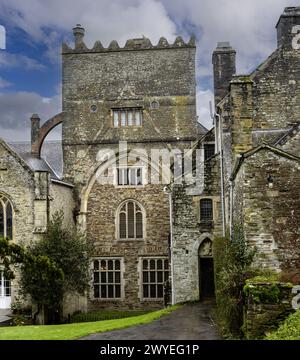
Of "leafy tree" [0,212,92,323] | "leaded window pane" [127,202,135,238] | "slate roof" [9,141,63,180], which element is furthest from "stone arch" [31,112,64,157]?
"leafy tree" [0,212,92,323]

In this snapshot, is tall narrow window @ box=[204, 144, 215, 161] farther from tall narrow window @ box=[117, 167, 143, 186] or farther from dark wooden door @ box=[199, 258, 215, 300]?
dark wooden door @ box=[199, 258, 215, 300]

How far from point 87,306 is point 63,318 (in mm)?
2826

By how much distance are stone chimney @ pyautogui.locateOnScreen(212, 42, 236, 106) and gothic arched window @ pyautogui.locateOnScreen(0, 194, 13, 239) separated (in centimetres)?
1159

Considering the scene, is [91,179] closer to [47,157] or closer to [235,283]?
[47,157]

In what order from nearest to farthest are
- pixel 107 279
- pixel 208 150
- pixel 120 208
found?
pixel 208 150 → pixel 107 279 → pixel 120 208

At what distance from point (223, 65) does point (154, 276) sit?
11804 mm

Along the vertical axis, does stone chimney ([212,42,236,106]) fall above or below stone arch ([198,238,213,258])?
above

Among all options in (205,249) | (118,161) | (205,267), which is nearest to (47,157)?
(118,161)

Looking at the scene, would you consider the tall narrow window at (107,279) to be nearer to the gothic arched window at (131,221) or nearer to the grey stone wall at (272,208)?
the gothic arched window at (131,221)

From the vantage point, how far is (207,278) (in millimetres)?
23219

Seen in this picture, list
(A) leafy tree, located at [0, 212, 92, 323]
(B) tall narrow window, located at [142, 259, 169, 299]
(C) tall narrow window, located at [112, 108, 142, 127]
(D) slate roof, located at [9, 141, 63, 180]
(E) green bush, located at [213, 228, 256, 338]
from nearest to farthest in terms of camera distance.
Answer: (E) green bush, located at [213, 228, 256, 338]
(A) leafy tree, located at [0, 212, 92, 323]
(D) slate roof, located at [9, 141, 63, 180]
(B) tall narrow window, located at [142, 259, 169, 299]
(C) tall narrow window, located at [112, 108, 142, 127]

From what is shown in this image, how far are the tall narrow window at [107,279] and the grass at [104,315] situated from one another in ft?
3.19

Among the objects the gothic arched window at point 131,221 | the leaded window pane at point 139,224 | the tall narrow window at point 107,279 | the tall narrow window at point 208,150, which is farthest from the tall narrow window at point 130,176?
the tall narrow window at point 208,150

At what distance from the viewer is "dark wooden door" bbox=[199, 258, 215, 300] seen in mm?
23141
